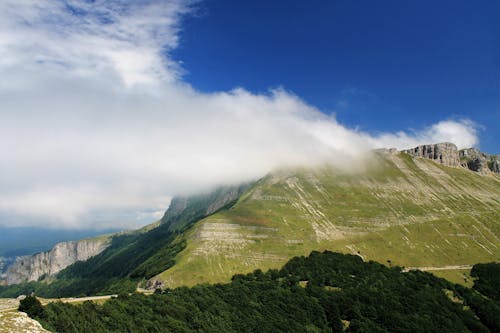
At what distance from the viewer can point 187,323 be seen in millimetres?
100250

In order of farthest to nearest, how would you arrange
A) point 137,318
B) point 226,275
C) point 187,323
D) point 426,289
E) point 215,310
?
point 226,275, point 426,289, point 215,310, point 187,323, point 137,318

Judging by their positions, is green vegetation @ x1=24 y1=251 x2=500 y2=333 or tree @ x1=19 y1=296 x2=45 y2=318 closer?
tree @ x1=19 y1=296 x2=45 y2=318

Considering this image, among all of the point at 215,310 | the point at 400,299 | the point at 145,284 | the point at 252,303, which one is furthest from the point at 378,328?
the point at 145,284

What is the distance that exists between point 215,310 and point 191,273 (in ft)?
213

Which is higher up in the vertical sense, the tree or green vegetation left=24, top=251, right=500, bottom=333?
the tree

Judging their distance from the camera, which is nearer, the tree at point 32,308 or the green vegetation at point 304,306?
the tree at point 32,308

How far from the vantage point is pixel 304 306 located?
5335 inches

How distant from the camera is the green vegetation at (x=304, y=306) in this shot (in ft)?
288

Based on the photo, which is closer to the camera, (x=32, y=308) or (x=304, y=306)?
(x=32, y=308)

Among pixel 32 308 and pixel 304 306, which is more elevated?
pixel 32 308

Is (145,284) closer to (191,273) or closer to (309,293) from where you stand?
(191,273)

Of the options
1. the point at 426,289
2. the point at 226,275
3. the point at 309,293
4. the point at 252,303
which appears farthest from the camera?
the point at 226,275

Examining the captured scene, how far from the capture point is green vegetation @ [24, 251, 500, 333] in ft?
288

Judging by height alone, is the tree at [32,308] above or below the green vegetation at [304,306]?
above
